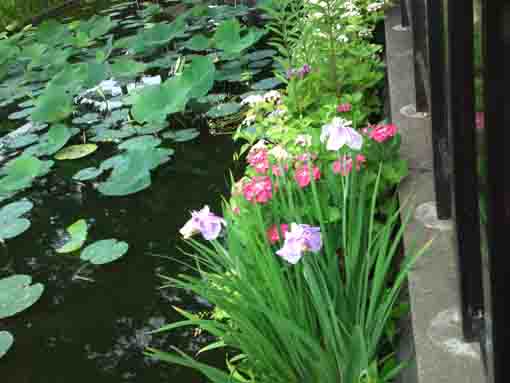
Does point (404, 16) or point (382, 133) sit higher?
point (404, 16)

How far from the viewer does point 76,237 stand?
114 inches

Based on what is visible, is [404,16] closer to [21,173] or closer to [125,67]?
[125,67]

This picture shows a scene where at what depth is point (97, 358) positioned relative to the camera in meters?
2.19

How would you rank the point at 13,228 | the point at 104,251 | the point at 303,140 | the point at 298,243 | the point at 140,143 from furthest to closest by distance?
1. the point at 140,143
2. the point at 13,228
3. the point at 104,251
4. the point at 303,140
5. the point at 298,243

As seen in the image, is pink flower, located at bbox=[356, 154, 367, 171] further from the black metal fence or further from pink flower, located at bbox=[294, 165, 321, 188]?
the black metal fence

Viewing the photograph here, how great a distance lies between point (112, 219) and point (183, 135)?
3.02 ft

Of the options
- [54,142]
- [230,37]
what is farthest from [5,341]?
[230,37]

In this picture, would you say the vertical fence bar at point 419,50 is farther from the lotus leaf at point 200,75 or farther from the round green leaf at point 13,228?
the round green leaf at point 13,228

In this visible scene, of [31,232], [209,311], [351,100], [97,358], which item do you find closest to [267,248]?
[209,311]

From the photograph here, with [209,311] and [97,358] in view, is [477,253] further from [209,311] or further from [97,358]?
[97,358]

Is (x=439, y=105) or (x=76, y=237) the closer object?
(x=439, y=105)

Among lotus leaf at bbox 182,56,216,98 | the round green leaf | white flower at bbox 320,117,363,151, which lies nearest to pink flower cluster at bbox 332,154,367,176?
white flower at bbox 320,117,363,151

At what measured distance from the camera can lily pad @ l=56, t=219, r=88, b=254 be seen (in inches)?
113

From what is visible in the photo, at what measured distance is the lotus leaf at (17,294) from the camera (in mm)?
2455
